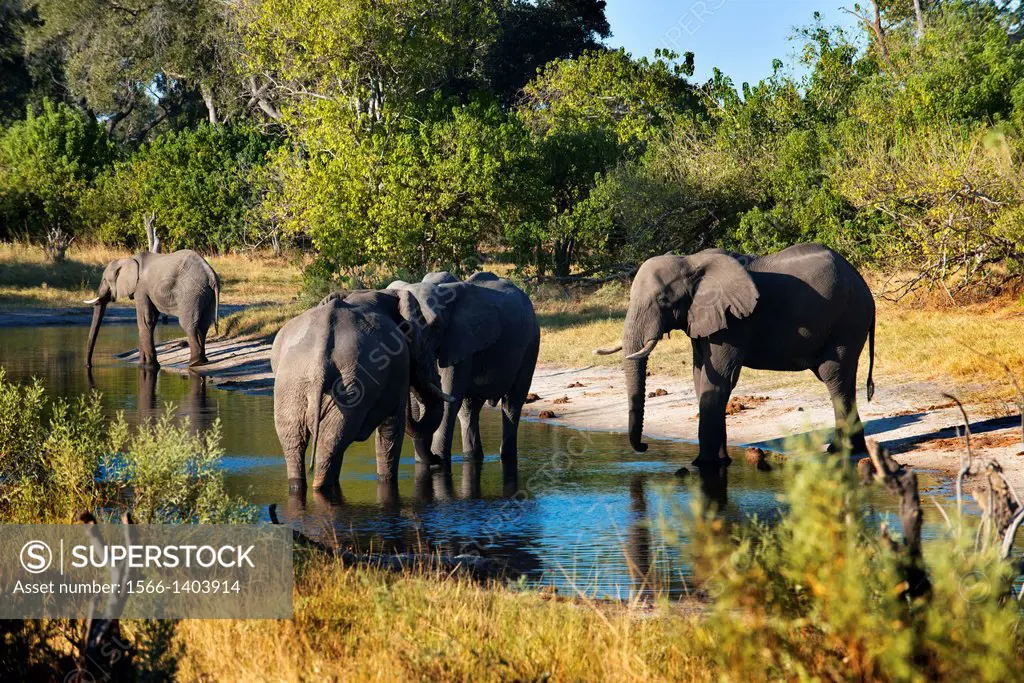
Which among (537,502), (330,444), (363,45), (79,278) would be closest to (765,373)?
(537,502)

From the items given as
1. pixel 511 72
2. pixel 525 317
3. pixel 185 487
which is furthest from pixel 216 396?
pixel 511 72

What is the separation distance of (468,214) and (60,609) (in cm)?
2283

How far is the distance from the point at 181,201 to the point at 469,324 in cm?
3202

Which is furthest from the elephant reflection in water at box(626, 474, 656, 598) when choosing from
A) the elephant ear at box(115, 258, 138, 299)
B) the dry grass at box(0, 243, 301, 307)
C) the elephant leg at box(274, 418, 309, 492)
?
the dry grass at box(0, 243, 301, 307)

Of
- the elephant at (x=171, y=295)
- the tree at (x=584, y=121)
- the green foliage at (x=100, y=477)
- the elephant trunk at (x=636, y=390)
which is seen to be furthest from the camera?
the tree at (x=584, y=121)

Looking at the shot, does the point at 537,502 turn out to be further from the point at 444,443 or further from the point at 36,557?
the point at 36,557

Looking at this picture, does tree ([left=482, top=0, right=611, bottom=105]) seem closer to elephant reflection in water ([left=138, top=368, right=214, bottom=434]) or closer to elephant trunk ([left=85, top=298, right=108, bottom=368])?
elephant trunk ([left=85, top=298, right=108, bottom=368])

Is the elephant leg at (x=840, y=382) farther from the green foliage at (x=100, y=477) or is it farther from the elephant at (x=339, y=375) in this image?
the green foliage at (x=100, y=477)

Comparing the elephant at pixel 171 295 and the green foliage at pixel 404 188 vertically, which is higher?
the green foliage at pixel 404 188

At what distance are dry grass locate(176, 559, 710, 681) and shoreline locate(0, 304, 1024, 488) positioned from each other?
5.11 metres

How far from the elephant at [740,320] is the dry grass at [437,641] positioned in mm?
5674

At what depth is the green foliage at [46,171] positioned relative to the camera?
41.2 m

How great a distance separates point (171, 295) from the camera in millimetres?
22438

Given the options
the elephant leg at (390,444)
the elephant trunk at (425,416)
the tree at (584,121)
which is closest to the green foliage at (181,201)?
the tree at (584,121)
